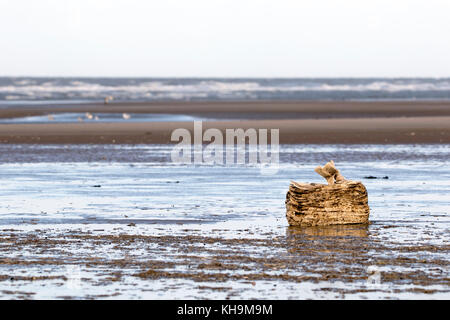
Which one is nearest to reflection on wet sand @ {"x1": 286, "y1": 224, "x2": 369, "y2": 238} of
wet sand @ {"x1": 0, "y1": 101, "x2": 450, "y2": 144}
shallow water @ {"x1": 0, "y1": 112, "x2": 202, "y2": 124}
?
wet sand @ {"x1": 0, "y1": 101, "x2": 450, "y2": 144}

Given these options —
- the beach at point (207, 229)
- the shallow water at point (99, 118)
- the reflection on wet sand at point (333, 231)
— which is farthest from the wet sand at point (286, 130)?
the reflection on wet sand at point (333, 231)

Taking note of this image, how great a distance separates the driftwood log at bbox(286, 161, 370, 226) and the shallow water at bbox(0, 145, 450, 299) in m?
0.28

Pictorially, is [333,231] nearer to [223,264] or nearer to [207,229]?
[207,229]

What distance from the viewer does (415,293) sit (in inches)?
358

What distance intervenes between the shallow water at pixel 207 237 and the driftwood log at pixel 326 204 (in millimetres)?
282

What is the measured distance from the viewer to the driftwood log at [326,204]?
13688 mm

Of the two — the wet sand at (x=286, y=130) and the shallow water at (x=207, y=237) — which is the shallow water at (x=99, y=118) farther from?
the shallow water at (x=207, y=237)

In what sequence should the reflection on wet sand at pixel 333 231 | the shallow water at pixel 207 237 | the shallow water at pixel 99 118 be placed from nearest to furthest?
the shallow water at pixel 207 237, the reflection on wet sand at pixel 333 231, the shallow water at pixel 99 118

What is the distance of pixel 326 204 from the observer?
1377 cm

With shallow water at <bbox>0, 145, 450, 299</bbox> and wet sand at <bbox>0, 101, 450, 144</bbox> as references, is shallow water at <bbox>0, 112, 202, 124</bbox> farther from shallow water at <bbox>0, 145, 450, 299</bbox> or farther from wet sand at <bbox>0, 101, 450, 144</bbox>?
shallow water at <bbox>0, 145, 450, 299</bbox>

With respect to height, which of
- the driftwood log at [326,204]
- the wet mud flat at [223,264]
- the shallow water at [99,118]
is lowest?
the wet mud flat at [223,264]

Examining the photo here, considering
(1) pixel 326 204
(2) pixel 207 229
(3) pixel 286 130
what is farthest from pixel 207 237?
(3) pixel 286 130
